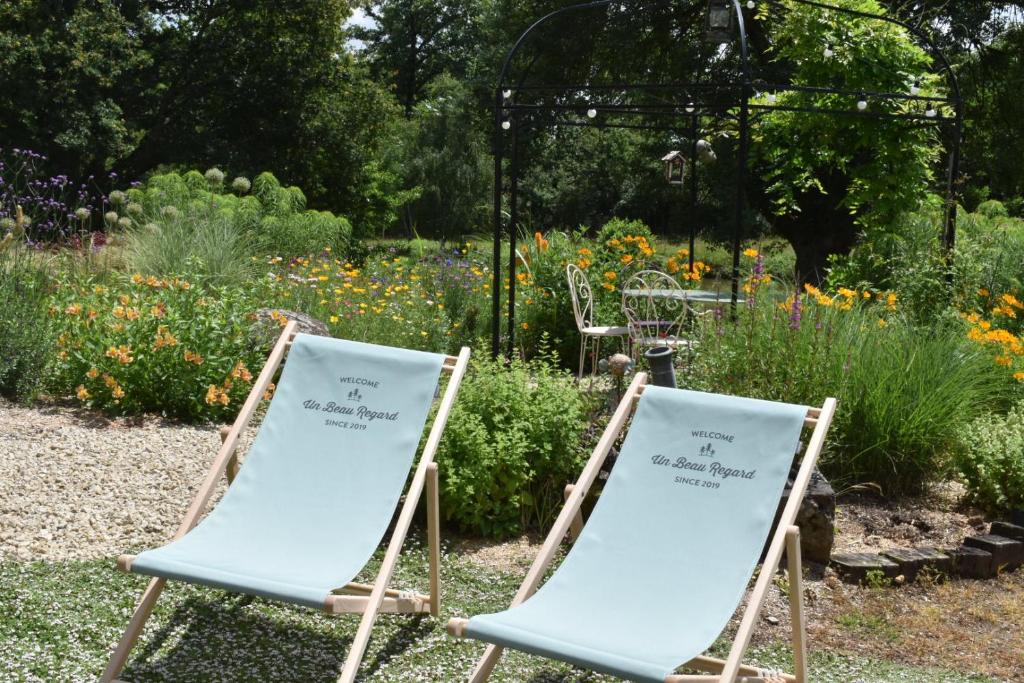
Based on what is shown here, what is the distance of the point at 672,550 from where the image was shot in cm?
295

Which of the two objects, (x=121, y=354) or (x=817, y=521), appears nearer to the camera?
(x=817, y=521)

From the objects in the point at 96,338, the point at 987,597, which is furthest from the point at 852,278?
the point at 96,338

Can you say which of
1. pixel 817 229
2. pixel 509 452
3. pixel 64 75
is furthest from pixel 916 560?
pixel 64 75

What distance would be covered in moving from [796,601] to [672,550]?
370mm

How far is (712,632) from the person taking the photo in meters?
2.62

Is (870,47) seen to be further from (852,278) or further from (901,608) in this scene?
(901,608)

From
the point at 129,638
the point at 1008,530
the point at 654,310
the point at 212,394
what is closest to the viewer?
the point at 129,638

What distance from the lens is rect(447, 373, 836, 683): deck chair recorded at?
2545 mm

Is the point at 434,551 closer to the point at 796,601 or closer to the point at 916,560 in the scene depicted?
the point at 796,601

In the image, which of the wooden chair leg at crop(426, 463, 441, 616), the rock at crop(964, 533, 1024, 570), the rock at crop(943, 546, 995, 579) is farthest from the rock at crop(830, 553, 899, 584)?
the wooden chair leg at crop(426, 463, 441, 616)

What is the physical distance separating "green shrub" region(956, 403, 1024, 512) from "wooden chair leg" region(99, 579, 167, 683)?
3.42 meters

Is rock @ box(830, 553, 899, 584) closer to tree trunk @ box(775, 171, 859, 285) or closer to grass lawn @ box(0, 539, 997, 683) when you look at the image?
grass lawn @ box(0, 539, 997, 683)

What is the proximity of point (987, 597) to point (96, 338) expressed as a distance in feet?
14.5

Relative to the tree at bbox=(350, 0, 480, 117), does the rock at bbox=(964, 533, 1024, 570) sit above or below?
below
